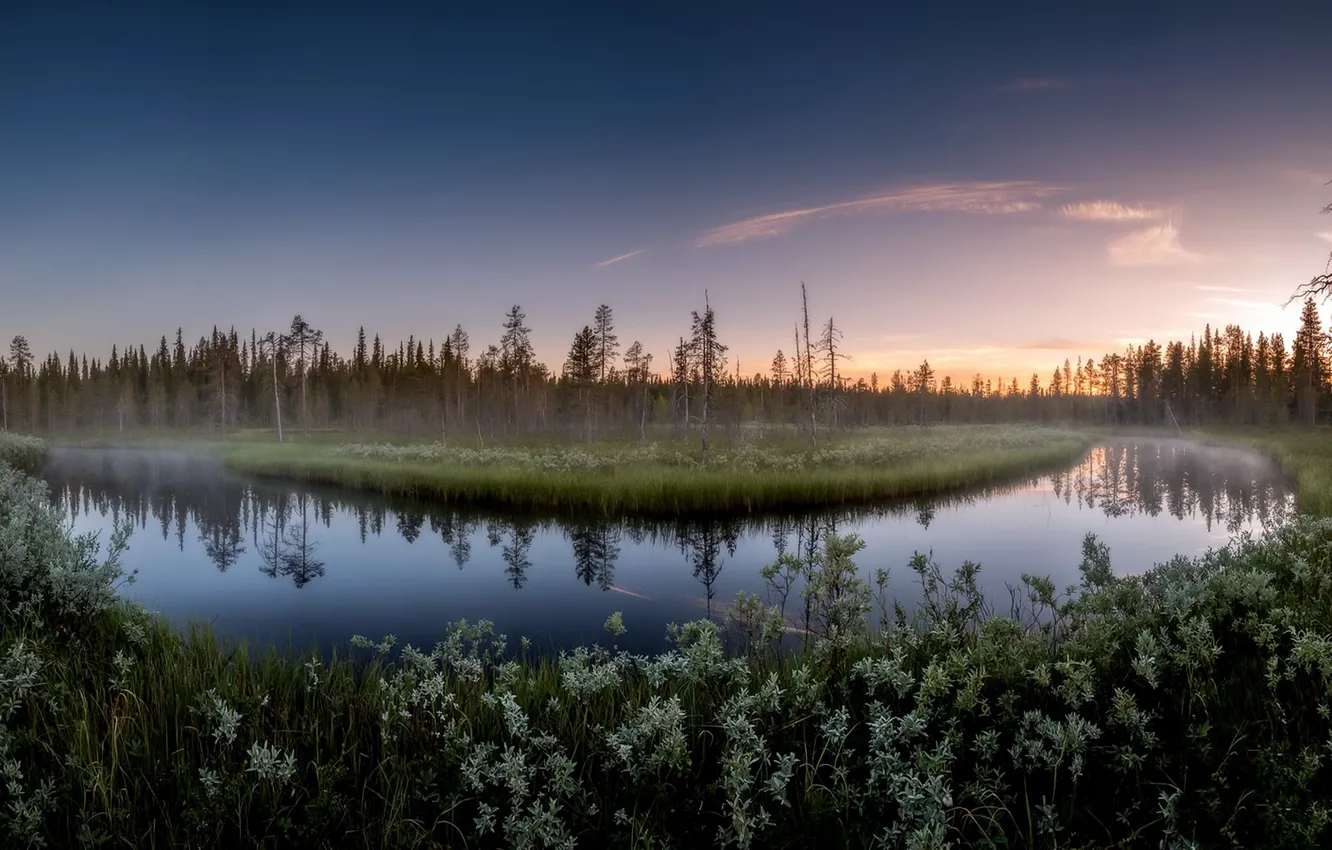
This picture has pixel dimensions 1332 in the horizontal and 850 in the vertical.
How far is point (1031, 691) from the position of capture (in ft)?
15.7

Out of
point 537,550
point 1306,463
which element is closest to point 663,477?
point 537,550

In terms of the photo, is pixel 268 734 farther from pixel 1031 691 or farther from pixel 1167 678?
pixel 1167 678

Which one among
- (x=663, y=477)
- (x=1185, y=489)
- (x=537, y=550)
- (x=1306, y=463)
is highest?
(x=663, y=477)

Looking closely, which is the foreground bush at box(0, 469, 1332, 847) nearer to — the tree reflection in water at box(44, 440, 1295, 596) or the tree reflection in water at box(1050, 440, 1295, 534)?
the tree reflection in water at box(44, 440, 1295, 596)

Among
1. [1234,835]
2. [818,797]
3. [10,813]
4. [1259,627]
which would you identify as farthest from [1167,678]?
[10,813]

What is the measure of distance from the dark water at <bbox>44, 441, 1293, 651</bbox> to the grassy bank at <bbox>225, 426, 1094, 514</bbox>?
1866mm

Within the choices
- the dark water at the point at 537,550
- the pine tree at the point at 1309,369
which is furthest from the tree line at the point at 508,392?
the dark water at the point at 537,550

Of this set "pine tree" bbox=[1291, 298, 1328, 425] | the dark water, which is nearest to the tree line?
"pine tree" bbox=[1291, 298, 1328, 425]

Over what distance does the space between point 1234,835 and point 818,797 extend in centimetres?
207

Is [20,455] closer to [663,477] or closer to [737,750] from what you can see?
[663,477]

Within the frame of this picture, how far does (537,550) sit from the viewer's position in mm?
18859

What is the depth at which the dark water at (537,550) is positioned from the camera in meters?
13.1

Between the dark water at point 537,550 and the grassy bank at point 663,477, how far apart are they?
6.12 feet

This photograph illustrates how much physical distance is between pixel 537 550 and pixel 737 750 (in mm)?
15756
